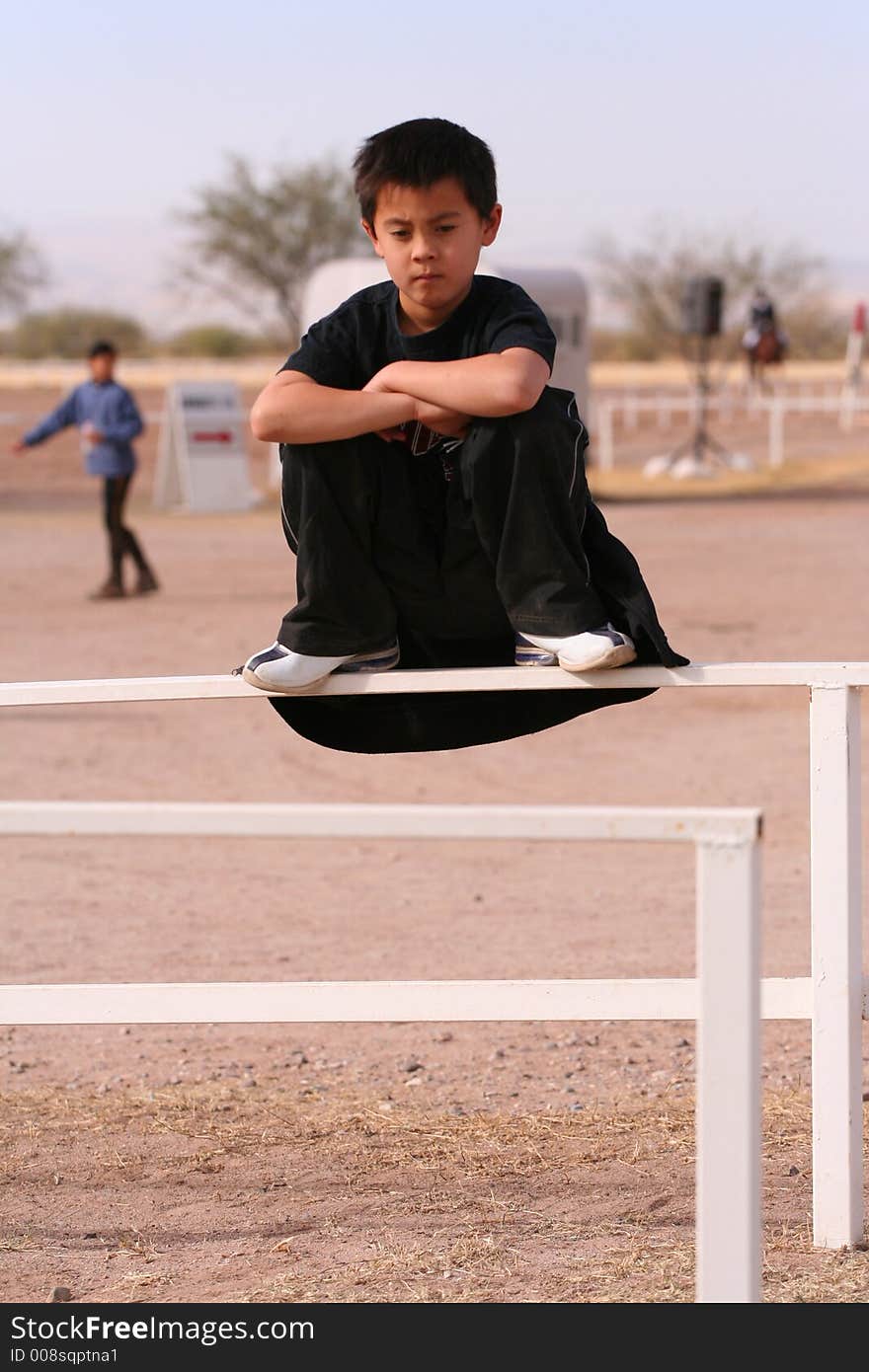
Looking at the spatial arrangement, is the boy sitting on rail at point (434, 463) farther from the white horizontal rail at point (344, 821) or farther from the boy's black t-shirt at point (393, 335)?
the white horizontal rail at point (344, 821)

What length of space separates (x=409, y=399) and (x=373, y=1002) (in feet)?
3.11

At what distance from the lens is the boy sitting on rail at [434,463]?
2660 mm

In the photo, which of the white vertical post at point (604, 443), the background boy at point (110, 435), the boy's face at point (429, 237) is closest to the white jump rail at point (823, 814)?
the boy's face at point (429, 237)

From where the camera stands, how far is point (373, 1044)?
449 centimetres

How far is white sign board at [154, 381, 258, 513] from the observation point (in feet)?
63.6

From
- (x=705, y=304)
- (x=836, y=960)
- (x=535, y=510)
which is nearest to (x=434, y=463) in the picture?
(x=535, y=510)

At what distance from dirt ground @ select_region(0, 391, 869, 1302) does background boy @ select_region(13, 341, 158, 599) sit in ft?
6.92

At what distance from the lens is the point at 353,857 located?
639cm

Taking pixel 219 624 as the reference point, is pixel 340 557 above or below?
above

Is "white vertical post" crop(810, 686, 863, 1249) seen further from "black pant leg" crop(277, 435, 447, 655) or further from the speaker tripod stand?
the speaker tripod stand

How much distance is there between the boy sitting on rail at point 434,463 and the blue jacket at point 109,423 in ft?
32.8
